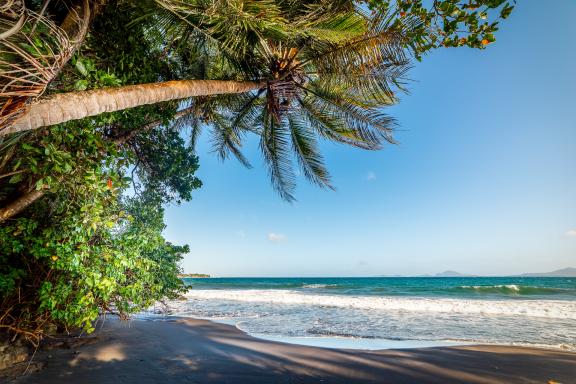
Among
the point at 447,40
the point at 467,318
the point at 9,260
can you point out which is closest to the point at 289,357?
the point at 9,260

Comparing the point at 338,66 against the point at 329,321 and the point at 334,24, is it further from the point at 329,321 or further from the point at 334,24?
the point at 329,321

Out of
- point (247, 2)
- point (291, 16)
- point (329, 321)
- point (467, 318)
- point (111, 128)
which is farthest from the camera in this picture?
point (467, 318)

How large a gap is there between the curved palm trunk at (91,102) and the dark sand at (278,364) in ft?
11.7

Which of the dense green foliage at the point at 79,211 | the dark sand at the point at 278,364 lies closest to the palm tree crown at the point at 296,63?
the dense green foliage at the point at 79,211

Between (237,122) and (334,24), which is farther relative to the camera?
(237,122)

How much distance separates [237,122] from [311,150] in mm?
2169

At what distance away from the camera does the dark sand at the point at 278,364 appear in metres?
4.06

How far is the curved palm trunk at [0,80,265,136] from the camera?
2.13 meters

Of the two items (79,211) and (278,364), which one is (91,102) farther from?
(278,364)

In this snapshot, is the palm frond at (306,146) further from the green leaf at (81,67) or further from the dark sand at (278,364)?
the green leaf at (81,67)

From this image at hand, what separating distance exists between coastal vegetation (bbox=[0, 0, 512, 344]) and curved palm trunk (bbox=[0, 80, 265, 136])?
0.04 feet

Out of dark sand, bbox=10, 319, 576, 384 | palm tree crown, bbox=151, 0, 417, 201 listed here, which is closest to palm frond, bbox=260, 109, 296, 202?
palm tree crown, bbox=151, 0, 417, 201

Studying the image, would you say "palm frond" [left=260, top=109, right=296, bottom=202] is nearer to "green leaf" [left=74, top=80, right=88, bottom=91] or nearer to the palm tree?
the palm tree

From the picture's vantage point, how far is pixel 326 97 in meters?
6.67
